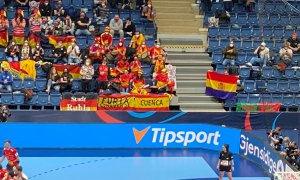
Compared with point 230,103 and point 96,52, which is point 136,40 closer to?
point 96,52

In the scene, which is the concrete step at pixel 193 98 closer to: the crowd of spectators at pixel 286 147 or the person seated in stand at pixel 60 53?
the crowd of spectators at pixel 286 147

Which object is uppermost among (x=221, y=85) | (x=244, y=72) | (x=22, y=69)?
(x=22, y=69)

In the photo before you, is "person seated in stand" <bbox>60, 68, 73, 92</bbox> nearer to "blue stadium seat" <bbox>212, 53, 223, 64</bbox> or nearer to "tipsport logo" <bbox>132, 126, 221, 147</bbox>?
"tipsport logo" <bbox>132, 126, 221, 147</bbox>

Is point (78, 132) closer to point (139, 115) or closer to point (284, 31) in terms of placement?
point (139, 115)

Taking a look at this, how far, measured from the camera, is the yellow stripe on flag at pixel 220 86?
25.6 metres

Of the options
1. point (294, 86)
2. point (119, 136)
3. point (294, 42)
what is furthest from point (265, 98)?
point (119, 136)

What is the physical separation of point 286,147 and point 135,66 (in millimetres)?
7733

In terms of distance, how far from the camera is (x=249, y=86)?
26250 mm

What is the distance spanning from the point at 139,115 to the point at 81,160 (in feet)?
10.7

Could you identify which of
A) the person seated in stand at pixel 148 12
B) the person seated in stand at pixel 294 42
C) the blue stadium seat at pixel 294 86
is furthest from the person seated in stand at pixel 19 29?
the person seated in stand at pixel 294 42

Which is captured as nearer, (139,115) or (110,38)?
(139,115)

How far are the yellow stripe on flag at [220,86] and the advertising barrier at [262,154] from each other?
156 inches

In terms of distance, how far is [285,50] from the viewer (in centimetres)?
2727

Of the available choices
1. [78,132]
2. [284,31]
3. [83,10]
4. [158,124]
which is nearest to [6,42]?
[83,10]
